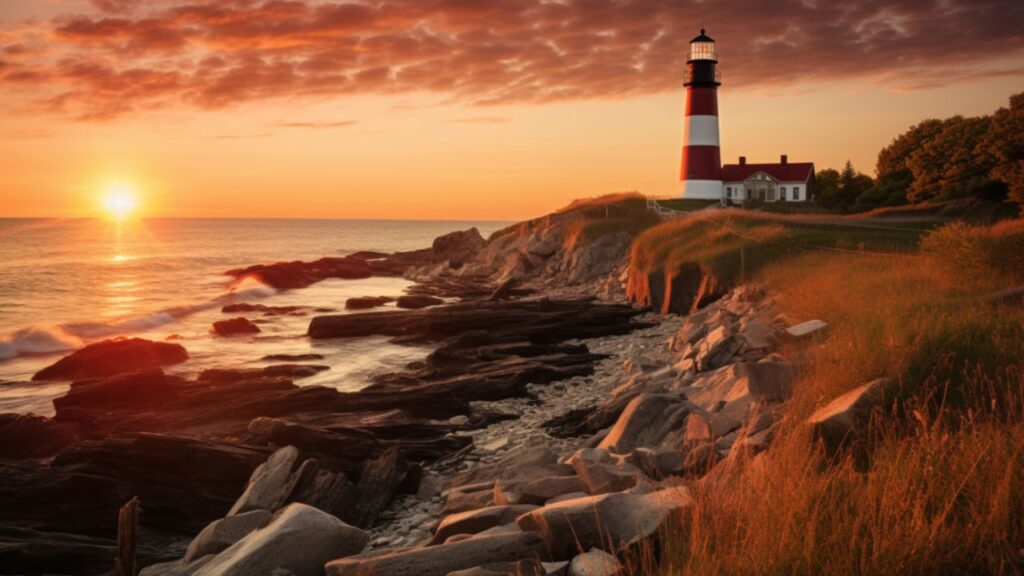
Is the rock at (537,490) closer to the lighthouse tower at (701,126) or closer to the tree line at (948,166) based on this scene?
the tree line at (948,166)

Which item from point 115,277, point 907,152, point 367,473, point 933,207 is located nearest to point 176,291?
point 115,277

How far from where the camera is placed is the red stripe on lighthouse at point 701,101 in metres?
57.1

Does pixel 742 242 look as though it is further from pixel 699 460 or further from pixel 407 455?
pixel 699 460

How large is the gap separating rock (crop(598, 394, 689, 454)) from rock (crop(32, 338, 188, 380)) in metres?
16.0

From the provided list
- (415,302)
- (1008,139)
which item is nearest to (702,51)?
(1008,139)

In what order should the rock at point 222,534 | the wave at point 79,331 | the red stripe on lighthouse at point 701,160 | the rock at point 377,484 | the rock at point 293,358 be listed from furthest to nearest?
1. the red stripe on lighthouse at point 701,160
2. the wave at point 79,331
3. the rock at point 293,358
4. the rock at point 377,484
5. the rock at point 222,534

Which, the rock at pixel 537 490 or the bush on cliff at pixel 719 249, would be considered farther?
the bush on cliff at pixel 719 249

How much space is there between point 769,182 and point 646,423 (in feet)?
219

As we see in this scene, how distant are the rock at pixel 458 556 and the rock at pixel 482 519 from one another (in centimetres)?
102

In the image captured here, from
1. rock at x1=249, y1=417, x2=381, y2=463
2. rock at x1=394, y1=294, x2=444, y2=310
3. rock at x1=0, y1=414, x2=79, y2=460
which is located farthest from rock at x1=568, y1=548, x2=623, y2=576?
rock at x1=394, y1=294, x2=444, y2=310

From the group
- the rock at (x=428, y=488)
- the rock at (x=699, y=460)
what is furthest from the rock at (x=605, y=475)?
the rock at (x=428, y=488)

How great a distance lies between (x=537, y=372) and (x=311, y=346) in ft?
36.0

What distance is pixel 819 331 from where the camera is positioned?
1270cm

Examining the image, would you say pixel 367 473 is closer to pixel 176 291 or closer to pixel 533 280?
pixel 533 280
